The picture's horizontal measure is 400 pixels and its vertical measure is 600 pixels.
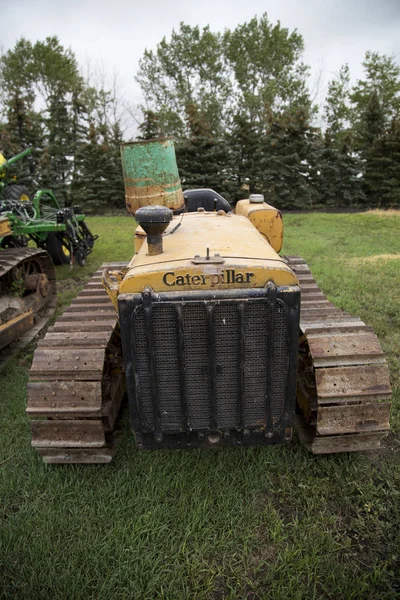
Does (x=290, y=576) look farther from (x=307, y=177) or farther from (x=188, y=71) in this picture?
(x=188, y=71)

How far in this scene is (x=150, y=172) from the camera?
4.80 metres

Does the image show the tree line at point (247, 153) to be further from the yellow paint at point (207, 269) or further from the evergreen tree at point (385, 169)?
the yellow paint at point (207, 269)

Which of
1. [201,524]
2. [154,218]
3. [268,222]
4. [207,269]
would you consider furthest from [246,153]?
[201,524]

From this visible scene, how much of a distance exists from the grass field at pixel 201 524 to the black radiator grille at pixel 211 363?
0.57m

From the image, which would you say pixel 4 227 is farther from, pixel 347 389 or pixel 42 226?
pixel 347 389

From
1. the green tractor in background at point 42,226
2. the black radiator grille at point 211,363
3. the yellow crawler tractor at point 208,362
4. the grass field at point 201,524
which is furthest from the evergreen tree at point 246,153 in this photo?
the black radiator grille at point 211,363

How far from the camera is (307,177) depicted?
22.3 metres

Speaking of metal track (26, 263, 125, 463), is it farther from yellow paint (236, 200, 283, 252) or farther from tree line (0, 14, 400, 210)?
tree line (0, 14, 400, 210)

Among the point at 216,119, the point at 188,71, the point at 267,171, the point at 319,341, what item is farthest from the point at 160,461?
the point at 188,71

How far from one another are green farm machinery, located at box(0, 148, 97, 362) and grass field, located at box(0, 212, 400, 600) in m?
2.09

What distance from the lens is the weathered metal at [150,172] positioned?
A: 4762 millimetres

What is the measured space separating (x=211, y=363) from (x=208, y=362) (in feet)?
0.08

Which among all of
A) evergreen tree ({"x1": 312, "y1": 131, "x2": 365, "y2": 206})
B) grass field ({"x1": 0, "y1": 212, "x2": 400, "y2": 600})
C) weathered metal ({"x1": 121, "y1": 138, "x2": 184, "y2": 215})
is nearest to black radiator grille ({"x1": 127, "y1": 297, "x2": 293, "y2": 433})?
grass field ({"x1": 0, "y1": 212, "x2": 400, "y2": 600})

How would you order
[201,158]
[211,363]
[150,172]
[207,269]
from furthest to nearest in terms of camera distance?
1. [201,158]
2. [150,172]
3. [211,363]
4. [207,269]
